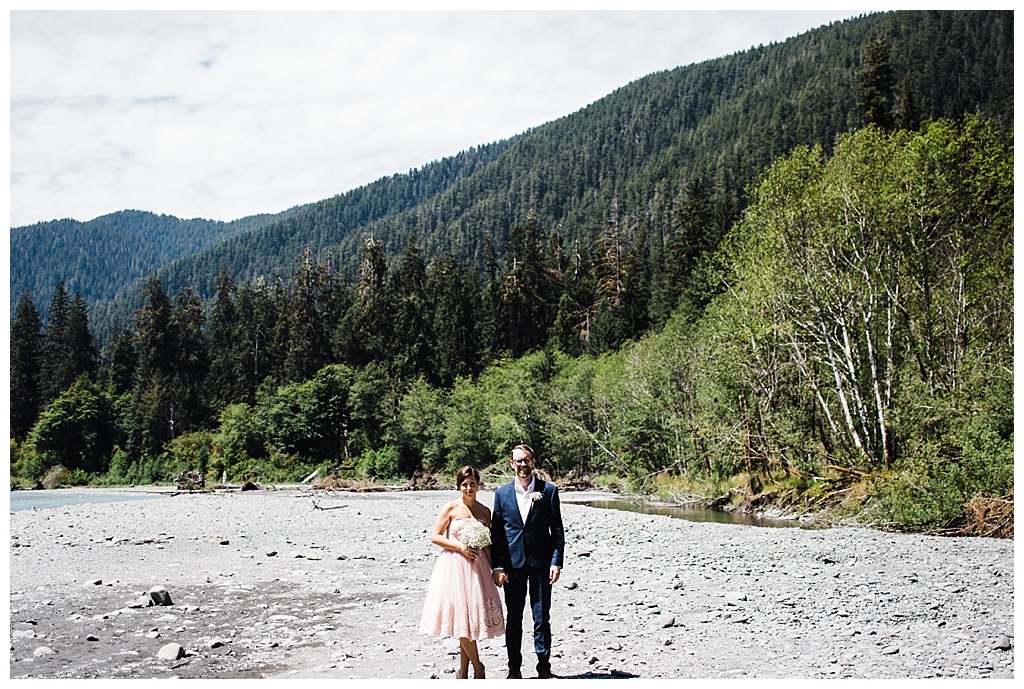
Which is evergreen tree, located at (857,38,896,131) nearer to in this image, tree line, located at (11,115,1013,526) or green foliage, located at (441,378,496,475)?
tree line, located at (11,115,1013,526)

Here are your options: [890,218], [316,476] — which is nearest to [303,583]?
[890,218]

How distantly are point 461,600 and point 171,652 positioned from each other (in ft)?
9.15

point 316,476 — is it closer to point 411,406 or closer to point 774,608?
point 411,406

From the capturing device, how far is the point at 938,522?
12.9m

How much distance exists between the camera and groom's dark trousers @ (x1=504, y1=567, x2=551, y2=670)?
4977mm

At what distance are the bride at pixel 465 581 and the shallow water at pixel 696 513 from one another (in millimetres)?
11405

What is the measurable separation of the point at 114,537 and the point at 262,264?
103m

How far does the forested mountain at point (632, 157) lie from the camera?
70.0 metres

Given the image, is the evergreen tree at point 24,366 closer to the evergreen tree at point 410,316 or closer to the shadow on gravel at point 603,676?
the evergreen tree at point 410,316

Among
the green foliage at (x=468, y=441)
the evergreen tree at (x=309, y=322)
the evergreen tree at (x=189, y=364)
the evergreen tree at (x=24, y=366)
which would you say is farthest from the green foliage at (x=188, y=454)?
the green foliage at (x=468, y=441)

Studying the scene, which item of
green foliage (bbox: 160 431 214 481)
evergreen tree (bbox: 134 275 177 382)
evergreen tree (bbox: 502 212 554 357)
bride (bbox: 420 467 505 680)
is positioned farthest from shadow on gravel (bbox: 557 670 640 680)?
evergreen tree (bbox: 134 275 177 382)

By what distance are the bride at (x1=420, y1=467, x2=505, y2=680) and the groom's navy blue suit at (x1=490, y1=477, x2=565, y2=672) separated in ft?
0.32

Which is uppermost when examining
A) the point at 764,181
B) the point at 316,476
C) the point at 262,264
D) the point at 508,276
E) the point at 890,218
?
the point at 262,264
